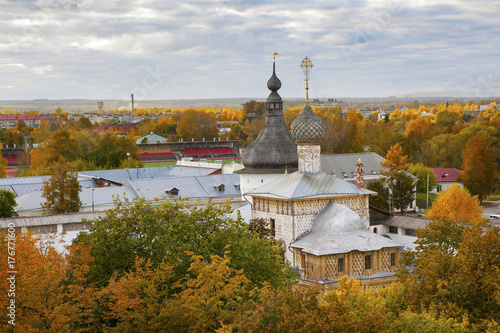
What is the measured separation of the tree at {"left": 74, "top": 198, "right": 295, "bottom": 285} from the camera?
872 inches

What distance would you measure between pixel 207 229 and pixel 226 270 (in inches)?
149

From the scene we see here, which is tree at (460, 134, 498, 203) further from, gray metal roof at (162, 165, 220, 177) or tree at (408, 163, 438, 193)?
gray metal roof at (162, 165, 220, 177)

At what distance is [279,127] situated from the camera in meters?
42.5

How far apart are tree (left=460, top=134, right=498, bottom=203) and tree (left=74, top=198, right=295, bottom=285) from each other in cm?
4274

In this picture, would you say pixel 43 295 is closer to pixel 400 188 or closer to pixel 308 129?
pixel 308 129

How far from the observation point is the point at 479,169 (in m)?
62.6

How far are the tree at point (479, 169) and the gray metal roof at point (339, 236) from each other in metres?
35.3

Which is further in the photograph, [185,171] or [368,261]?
[185,171]

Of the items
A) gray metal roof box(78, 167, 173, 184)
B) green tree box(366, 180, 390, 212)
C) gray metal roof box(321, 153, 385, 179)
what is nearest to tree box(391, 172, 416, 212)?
green tree box(366, 180, 390, 212)

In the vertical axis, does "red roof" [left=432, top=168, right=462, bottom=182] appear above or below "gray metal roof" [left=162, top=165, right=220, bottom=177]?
below

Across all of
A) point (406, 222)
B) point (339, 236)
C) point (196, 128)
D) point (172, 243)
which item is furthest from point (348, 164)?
point (196, 128)

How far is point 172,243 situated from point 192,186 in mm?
30849

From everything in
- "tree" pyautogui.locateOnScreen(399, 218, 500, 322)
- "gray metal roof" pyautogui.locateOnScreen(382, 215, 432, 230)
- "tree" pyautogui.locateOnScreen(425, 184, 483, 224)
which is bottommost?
"tree" pyautogui.locateOnScreen(425, 184, 483, 224)

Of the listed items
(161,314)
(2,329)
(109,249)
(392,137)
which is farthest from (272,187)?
(392,137)
